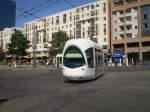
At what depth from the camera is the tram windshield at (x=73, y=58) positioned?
22141 millimetres

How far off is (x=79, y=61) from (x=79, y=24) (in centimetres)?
7997

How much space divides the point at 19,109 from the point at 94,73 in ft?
42.1

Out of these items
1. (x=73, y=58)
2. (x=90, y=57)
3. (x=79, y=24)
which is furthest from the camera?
(x=79, y=24)

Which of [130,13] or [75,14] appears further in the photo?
[75,14]

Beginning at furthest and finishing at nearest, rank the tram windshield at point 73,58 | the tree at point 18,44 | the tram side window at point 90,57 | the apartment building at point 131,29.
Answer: the tree at point 18,44
the apartment building at point 131,29
the tram side window at point 90,57
the tram windshield at point 73,58

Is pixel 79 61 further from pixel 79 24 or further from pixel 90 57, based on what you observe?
pixel 79 24

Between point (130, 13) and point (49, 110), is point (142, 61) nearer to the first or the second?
point (130, 13)

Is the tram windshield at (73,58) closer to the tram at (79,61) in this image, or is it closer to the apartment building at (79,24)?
the tram at (79,61)

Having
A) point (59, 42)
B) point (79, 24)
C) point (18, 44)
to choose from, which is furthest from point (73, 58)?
point (79, 24)

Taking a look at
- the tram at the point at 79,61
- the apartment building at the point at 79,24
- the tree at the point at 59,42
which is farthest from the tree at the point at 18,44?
the tram at the point at 79,61

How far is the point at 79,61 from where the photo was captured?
22.2m

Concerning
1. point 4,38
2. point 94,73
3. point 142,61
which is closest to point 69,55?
point 94,73

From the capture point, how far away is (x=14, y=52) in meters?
87.8

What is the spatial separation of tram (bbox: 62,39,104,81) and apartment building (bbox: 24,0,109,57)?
55580 millimetres
